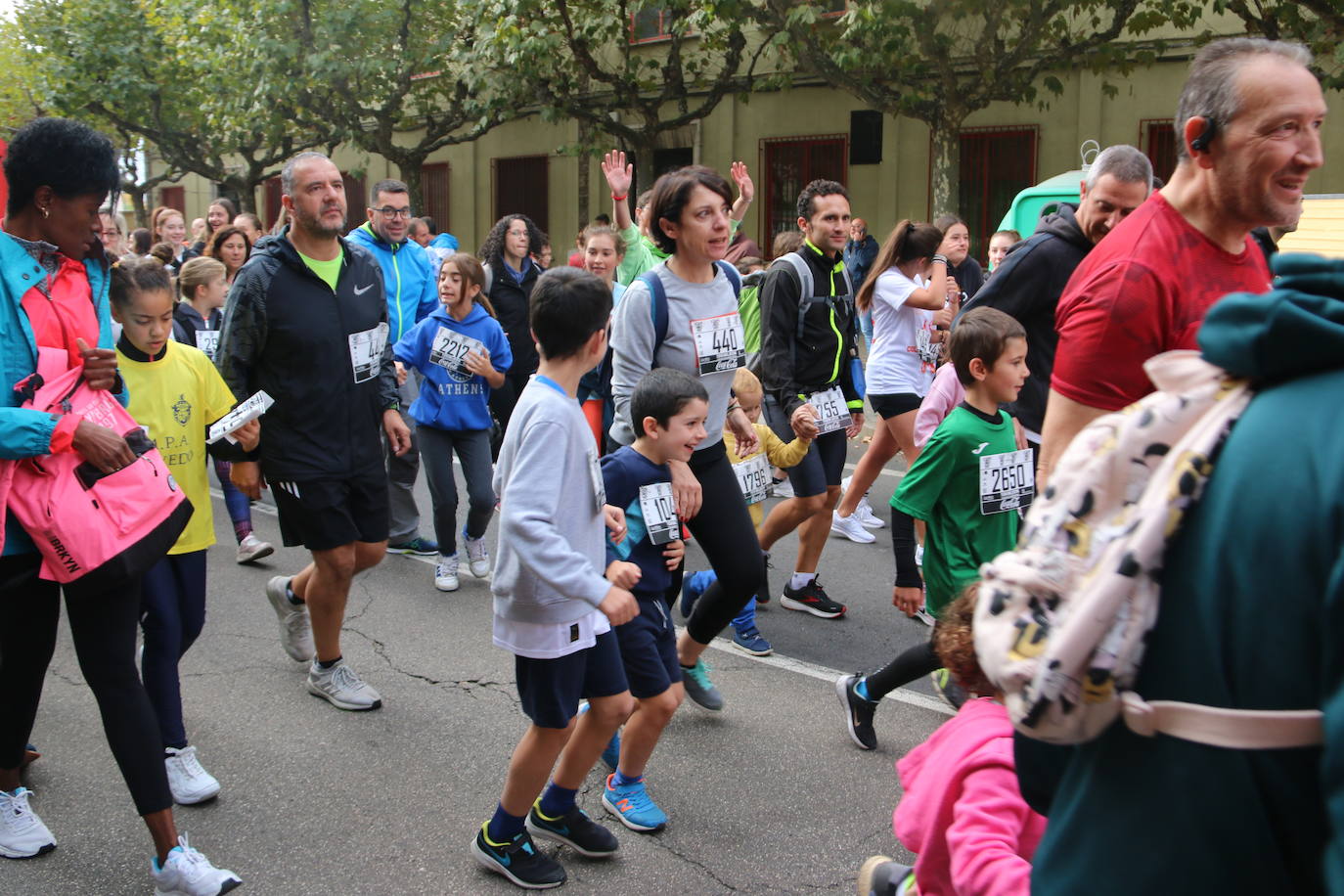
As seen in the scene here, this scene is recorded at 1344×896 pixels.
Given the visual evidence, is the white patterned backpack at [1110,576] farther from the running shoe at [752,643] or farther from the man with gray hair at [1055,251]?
the running shoe at [752,643]

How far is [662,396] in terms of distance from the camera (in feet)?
12.7

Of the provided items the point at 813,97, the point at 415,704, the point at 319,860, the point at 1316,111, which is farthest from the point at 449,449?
the point at 813,97

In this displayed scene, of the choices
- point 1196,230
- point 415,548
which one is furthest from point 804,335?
point 1196,230

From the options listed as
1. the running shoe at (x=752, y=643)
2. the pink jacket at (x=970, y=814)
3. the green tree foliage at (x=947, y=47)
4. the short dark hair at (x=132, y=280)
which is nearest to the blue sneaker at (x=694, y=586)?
the running shoe at (x=752, y=643)

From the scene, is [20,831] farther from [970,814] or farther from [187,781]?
[970,814]

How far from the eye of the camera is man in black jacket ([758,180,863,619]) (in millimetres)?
5719

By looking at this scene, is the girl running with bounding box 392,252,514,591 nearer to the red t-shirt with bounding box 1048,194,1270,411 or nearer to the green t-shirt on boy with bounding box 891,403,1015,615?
the green t-shirt on boy with bounding box 891,403,1015,615

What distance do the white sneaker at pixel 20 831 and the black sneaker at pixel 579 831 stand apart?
138cm

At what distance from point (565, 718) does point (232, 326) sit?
1982 millimetres

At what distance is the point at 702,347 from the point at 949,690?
4.99ft

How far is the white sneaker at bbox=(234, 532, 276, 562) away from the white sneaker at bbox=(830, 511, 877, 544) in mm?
3196

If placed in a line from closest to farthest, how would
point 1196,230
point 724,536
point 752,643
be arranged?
point 1196,230
point 724,536
point 752,643

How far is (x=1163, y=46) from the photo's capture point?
15234 millimetres

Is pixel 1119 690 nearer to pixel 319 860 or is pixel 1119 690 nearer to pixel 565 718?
pixel 565 718
